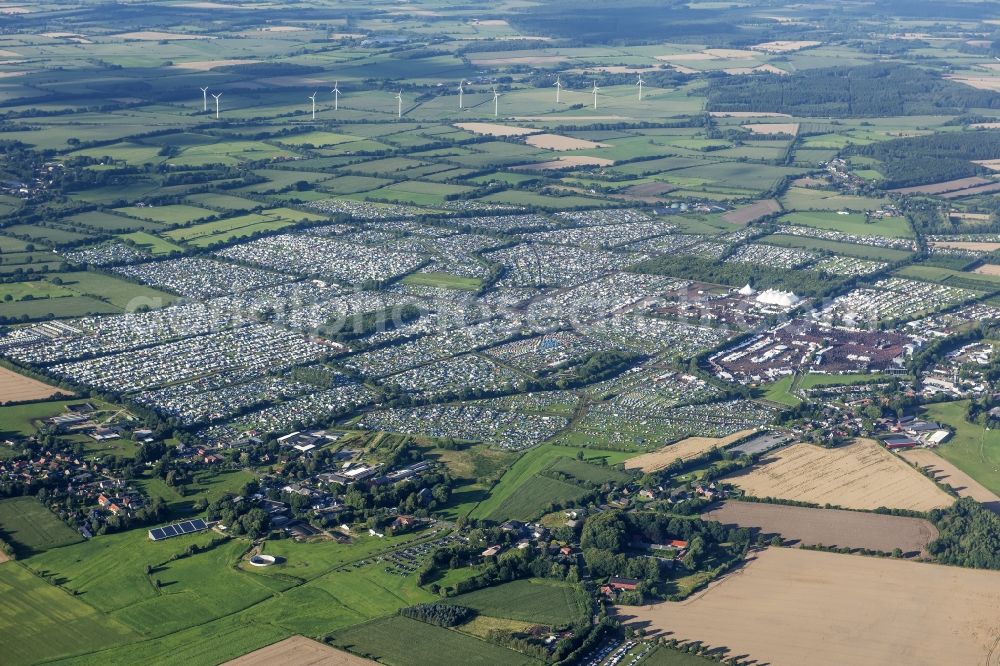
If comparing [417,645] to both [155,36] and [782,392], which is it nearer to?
[782,392]

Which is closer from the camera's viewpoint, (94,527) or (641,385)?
(94,527)

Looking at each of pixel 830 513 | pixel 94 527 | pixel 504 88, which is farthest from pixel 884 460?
pixel 504 88

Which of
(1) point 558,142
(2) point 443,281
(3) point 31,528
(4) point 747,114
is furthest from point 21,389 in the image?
(4) point 747,114

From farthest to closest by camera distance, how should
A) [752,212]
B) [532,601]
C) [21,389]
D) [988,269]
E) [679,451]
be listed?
[752,212] < [988,269] < [21,389] < [679,451] < [532,601]

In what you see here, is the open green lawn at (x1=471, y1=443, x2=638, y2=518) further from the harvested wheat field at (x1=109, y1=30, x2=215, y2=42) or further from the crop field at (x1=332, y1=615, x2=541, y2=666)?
the harvested wheat field at (x1=109, y1=30, x2=215, y2=42)

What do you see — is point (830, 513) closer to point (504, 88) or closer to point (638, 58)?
point (504, 88)

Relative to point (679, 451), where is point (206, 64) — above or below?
above

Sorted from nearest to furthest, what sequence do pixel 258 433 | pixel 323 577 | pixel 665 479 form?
pixel 323 577 → pixel 665 479 → pixel 258 433

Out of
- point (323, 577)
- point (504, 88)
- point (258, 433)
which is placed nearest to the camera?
point (323, 577)
